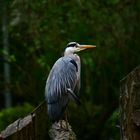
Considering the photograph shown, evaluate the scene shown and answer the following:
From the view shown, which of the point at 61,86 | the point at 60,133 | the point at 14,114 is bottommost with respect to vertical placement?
the point at 14,114

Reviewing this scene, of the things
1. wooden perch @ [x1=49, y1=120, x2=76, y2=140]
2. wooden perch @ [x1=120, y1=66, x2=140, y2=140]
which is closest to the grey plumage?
wooden perch @ [x1=49, y1=120, x2=76, y2=140]

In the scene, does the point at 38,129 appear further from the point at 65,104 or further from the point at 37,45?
the point at 37,45

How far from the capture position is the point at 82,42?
9906 mm

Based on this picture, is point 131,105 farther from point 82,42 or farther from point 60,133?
point 82,42

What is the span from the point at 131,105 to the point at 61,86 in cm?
115

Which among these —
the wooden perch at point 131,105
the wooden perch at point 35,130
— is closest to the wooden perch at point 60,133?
the wooden perch at point 35,130

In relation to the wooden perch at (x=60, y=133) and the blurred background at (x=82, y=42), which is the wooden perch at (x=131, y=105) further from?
the blurred background at (x=82, y=42)

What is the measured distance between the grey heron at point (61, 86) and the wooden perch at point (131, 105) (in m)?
0.70

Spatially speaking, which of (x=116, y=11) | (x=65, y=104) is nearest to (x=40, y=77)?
(x=116, y=11)

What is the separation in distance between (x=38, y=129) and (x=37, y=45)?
262 inches

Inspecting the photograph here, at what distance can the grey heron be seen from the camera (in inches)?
156

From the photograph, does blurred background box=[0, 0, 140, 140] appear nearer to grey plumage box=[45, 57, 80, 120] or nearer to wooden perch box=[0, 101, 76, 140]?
grey plumage box=[45, 57, 80, 120]

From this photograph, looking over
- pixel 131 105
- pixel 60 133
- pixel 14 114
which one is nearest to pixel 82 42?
pixel 14 114

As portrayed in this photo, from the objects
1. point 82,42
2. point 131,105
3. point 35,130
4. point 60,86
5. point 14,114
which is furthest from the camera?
point 14,114
